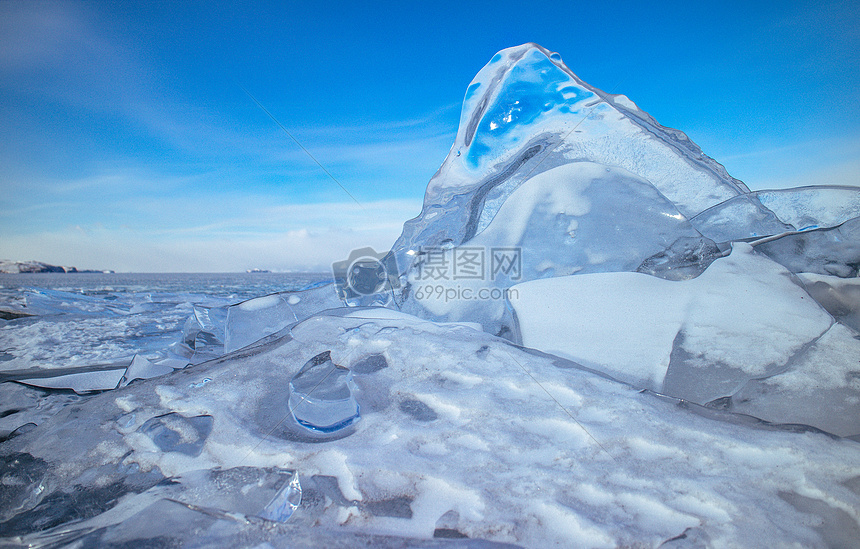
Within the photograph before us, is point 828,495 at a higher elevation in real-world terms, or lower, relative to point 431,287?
lower

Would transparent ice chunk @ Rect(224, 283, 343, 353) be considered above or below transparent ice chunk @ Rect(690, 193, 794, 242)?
below

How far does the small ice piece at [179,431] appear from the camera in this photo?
1.12 m

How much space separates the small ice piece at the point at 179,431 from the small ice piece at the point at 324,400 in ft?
0.93

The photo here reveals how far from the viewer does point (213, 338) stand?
7.80ft

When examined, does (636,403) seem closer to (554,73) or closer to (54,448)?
(54,448)

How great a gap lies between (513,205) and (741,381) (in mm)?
1452

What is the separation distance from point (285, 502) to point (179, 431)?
0.58m

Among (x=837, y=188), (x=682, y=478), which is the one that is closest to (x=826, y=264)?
(x=837, y=188)

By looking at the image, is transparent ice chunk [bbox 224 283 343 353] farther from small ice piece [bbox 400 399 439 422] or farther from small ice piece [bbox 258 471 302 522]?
small ice piece [bbox 258 471 302 522]

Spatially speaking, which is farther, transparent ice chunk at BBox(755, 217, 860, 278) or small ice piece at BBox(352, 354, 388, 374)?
transparent ice chunk at BBox(755, 217, 860, 278)

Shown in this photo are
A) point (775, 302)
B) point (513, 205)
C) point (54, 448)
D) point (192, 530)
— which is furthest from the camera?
point (513, 205)

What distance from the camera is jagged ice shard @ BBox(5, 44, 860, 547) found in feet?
2.80

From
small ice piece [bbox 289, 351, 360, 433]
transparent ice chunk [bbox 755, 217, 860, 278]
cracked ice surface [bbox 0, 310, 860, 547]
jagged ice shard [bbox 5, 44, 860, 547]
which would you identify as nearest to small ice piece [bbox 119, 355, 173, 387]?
jagged ice shard [bbox 5, 44, 860, 547]

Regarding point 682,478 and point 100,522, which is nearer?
point 100,522
